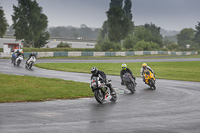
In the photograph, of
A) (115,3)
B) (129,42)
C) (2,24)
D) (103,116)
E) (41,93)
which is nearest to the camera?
(103,116)

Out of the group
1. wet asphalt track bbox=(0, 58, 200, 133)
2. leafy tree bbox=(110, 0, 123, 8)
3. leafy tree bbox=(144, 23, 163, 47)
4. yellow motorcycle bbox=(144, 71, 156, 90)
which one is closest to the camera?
wet asphalt track bbox=(0, 58, 200, 133)

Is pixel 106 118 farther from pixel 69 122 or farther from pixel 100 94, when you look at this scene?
pixel 100 94

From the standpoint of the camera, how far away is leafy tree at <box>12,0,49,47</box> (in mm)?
79688

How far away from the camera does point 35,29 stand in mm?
80875

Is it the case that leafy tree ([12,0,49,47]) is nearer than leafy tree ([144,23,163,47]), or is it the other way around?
leafy tree ([12,0,49,47])

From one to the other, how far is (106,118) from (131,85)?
27.2 ft

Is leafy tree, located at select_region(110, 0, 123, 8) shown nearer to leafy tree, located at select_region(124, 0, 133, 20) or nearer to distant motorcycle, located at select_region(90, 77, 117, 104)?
leafy tree, located at select_region(124, 0, 133, 20)

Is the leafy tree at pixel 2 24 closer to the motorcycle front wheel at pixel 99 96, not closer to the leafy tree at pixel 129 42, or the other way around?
the leafy tree at pixel 129 42

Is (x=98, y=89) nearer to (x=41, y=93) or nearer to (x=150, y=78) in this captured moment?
(x=41, y=93)

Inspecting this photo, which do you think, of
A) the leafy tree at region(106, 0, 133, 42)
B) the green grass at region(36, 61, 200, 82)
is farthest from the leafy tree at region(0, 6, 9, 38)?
the green grass at region(36, 61, 200, 82)

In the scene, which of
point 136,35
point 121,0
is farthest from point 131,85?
point 121,0

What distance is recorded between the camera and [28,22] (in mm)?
81188

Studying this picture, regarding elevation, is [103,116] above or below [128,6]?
below

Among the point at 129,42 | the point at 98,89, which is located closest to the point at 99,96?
the point at 98,89
